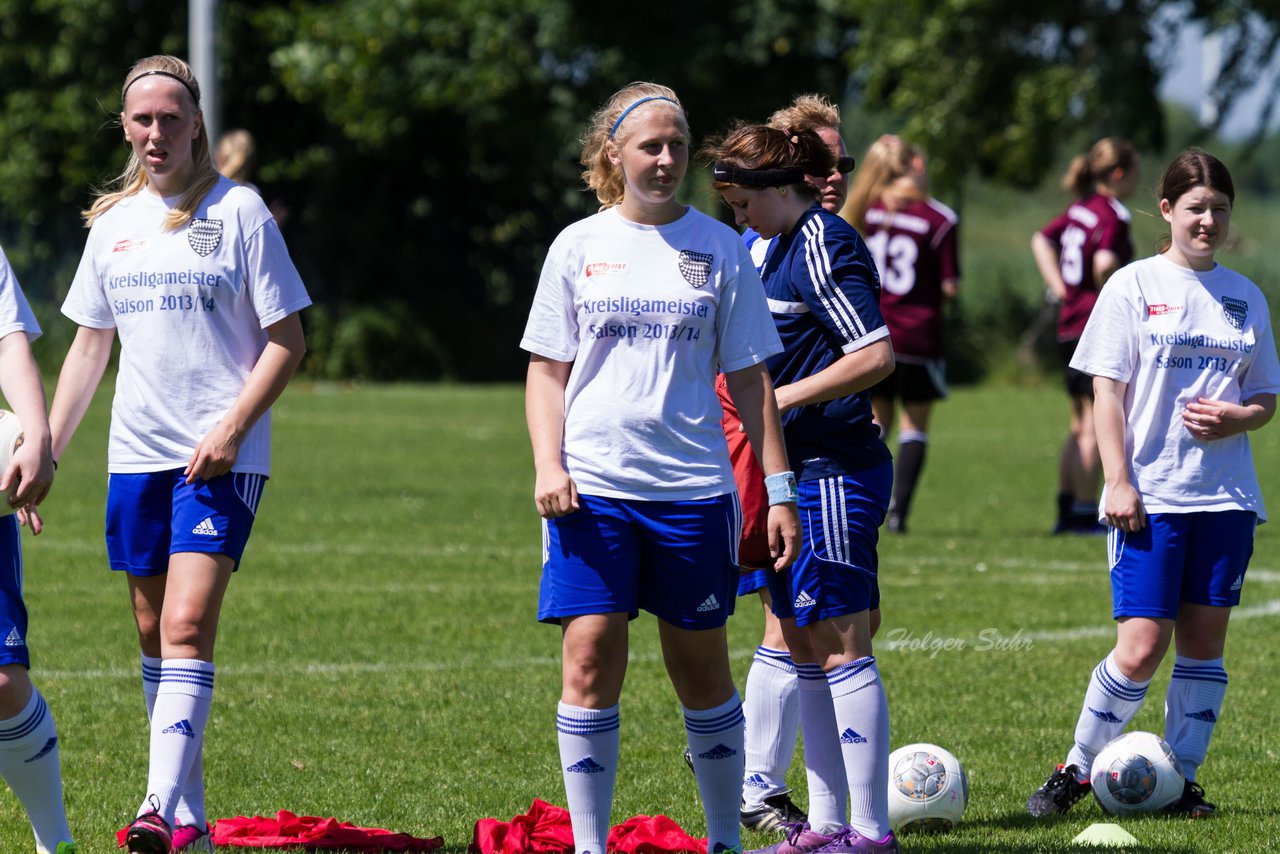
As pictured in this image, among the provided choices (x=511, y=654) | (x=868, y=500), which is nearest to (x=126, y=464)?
(x=868, y=500)

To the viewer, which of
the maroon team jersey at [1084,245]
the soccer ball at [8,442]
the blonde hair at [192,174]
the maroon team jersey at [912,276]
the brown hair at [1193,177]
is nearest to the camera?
the soccer ball at [8,442]

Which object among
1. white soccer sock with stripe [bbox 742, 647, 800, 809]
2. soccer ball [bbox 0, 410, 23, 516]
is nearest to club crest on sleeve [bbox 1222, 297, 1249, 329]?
white soccer sock with stripe [bbox 742, 647, 800, 809]

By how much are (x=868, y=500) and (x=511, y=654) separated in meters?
3.26

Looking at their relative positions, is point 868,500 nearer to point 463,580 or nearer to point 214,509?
point 214,509

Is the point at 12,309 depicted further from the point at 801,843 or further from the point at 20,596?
the point at 801,843

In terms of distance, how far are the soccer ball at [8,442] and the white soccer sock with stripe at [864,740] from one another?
6.67ft

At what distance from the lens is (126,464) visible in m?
4.58

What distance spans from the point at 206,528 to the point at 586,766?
1.13 metres

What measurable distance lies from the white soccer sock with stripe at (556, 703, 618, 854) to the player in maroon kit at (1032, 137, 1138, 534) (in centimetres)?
706

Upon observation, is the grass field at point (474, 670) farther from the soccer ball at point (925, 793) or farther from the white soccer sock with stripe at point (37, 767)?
the white soccer sock with stripe at point (37, 767)

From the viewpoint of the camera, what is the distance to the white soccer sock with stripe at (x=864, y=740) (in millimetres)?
4531

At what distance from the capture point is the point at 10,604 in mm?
4121

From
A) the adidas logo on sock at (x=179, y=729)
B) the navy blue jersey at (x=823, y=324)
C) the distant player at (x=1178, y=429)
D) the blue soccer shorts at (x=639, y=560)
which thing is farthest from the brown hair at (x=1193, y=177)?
the adidas logo on sock at (x=179, y=729)

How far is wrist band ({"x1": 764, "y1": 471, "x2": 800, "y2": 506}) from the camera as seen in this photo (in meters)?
4.22
